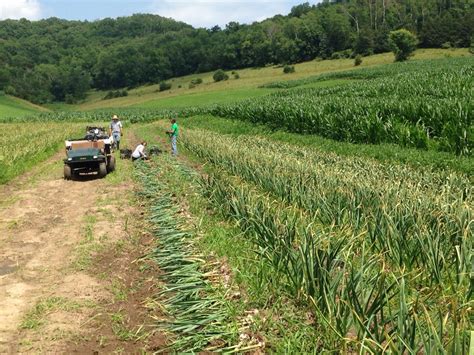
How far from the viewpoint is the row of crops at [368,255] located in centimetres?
316

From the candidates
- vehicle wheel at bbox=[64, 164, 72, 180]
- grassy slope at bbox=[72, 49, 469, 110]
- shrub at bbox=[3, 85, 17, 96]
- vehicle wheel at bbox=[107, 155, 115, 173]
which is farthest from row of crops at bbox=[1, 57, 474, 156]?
shrub at bbox=[3, 85, 17, 96]

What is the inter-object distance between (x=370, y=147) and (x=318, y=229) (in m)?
9.61

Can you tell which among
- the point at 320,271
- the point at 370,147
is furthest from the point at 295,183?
the point at 370,147

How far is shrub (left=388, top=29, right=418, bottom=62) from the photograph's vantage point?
3007 inches

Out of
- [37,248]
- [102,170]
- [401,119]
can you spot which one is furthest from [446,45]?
[37,248]

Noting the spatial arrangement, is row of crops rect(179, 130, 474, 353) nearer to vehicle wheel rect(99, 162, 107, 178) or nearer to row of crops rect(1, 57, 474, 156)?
row of crops rect(1, 57, 474, 156)

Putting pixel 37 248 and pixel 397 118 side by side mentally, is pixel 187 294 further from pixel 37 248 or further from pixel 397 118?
pixel 397 118

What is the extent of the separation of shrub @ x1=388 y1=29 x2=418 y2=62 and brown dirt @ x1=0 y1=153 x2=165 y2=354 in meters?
75.9

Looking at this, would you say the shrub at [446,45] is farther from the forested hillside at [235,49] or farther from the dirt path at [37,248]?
the dirt path at [37,248]

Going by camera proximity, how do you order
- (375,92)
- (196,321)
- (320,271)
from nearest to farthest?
(320,271) < (196,321) < (375,92)

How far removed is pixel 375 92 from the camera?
84.0ft

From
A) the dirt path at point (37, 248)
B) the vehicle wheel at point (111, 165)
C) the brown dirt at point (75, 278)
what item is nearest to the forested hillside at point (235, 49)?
the vehicle wheel at point (111, 165)

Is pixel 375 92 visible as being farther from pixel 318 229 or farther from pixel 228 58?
pixel 228 58

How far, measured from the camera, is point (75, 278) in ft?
19.4
